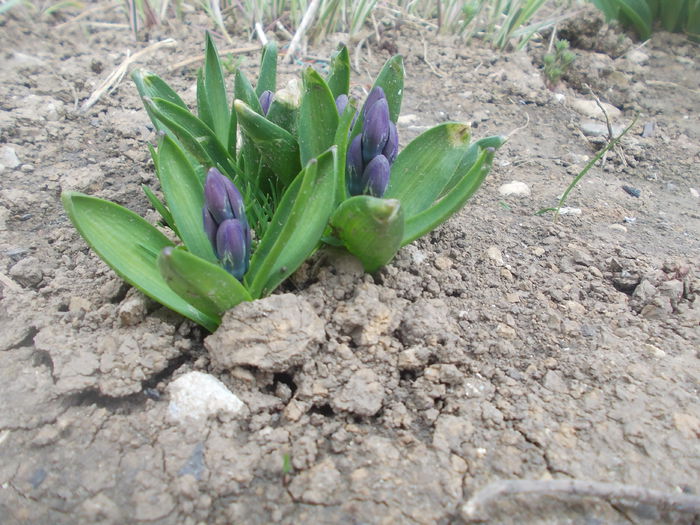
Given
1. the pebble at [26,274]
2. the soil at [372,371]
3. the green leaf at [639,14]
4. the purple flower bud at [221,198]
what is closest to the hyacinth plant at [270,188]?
the purple flower bud at [221,198]

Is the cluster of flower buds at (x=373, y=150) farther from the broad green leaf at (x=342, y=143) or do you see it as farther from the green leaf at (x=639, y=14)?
the green leaf at (x=639, y=14)

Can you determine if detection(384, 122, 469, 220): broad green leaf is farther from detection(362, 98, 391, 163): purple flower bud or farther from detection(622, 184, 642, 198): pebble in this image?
detection(622, 184, 642, 198): pebble

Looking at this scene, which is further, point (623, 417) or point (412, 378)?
point (412, 378)

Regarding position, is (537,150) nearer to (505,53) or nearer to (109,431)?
(505,53)

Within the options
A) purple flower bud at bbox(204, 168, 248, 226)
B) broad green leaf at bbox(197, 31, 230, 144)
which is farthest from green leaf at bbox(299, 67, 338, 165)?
broad green leaf at bbox(197, 31, 230, 144)

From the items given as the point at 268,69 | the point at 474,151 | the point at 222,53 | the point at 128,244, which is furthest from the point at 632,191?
the point at 222,53

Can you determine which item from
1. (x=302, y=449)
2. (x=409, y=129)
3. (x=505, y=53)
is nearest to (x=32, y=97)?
(x=409, y=129)
